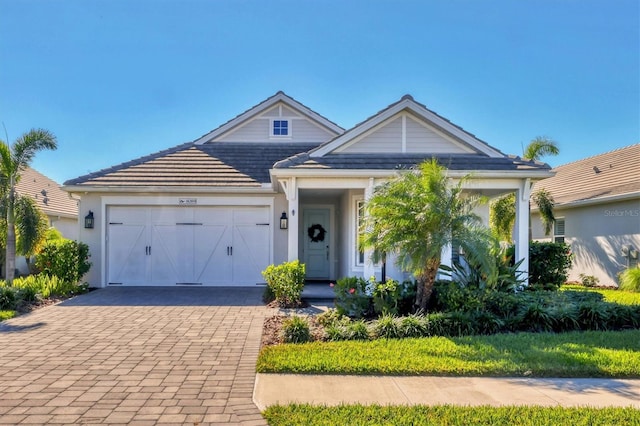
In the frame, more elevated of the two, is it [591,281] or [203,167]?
[203,167]

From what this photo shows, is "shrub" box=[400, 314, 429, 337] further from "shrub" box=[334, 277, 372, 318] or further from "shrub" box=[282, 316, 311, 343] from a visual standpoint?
"shrub" box=[282, 316, 311, 343]

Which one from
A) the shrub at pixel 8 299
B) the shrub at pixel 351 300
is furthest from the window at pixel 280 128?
the shrub at pixel 8 299

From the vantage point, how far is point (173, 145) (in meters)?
14.2

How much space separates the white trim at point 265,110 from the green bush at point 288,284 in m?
6.74

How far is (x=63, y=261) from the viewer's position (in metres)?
10.6

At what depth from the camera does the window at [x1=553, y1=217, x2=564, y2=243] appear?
52.0ft

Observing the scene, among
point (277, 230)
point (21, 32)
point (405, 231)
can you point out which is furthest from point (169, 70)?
point (405, 231)

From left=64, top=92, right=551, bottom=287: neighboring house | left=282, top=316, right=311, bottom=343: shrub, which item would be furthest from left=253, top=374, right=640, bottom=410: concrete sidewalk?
left=64, top=92, right=551, bottom=287: neighboring house

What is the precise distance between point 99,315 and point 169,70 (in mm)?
8599

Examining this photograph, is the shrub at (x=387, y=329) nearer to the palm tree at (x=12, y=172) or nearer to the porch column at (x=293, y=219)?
the porch column at (x=293, y=219)

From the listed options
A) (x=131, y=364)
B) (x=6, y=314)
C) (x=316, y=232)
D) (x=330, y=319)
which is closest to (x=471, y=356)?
(x=330, y=319)

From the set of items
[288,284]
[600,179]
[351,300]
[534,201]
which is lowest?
[351,300]

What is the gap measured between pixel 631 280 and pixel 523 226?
5065 millimetres

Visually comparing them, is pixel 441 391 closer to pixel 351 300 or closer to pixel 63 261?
pixel 351 300
